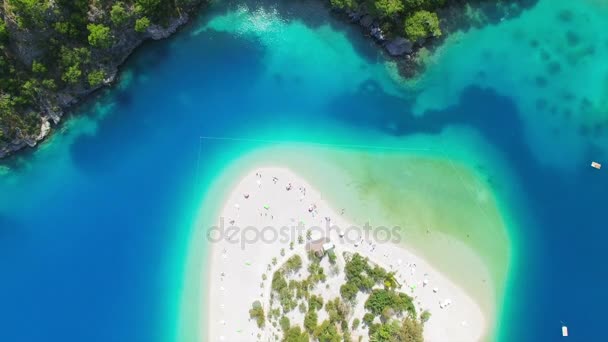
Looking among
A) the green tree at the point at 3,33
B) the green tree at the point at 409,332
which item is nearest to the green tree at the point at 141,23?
the green tree at the point at 3,33

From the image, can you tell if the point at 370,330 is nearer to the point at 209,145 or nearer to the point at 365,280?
the point at 365,280

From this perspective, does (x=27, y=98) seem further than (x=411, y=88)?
No

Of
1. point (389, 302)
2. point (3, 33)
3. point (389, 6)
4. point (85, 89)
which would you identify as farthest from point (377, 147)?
point (3, 33)

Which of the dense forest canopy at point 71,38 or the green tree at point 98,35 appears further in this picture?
the green tree at point 98,35

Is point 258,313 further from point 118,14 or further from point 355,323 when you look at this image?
point 118,14

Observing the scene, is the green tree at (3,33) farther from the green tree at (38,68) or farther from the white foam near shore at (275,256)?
the white foam near shore at (275,256)

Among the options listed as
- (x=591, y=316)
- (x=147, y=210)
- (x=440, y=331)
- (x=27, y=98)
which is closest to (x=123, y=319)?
(x=147, y=210)
